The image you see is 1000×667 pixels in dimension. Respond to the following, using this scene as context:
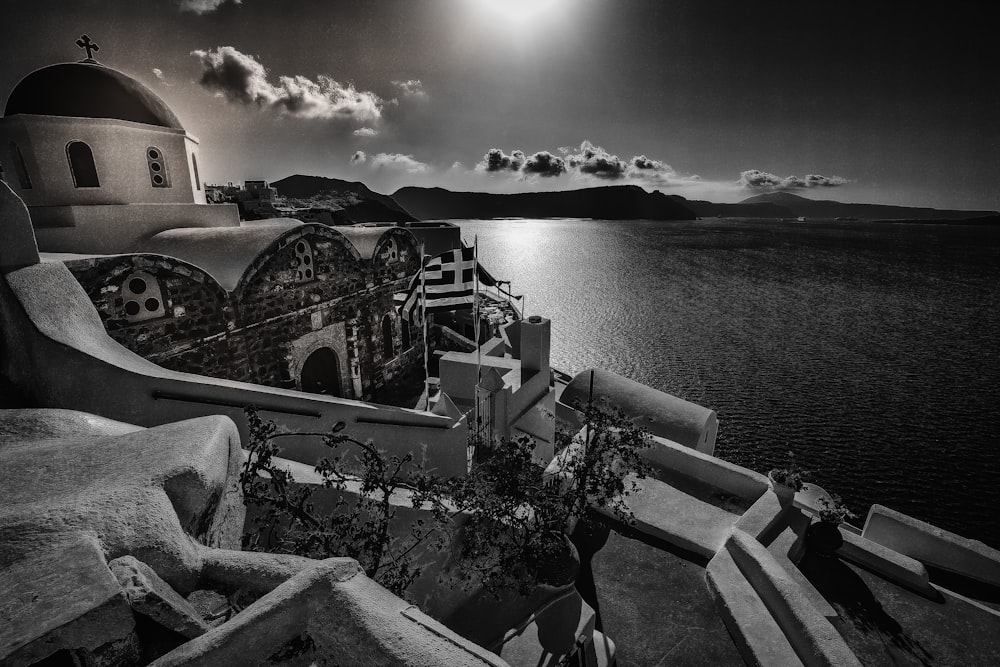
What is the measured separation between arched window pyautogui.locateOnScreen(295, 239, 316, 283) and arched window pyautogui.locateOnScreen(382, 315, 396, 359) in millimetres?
4253

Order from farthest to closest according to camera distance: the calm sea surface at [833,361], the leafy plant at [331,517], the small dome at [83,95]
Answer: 1. the calm sea surface at [833,361]
2. the small dome at [83,95]
3. the leafy plant at [331,517]

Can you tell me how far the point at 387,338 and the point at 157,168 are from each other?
33.2 ft

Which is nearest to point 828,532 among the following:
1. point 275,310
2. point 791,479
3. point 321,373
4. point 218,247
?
point 791,479

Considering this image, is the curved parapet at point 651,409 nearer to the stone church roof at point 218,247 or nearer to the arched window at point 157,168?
the stone church roof at point 218,247

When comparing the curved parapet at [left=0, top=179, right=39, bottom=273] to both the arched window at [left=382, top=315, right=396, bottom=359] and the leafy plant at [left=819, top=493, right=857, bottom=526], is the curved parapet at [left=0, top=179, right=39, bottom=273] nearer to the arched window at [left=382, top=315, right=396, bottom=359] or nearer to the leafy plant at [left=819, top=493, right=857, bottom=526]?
the arched window at [left=382, top=315, right=396, bottom=359]

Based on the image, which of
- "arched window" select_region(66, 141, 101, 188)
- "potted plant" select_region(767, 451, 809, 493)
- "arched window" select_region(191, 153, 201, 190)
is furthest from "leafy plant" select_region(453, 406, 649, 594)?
"arched window" select_region(191, 153, 201, 190)

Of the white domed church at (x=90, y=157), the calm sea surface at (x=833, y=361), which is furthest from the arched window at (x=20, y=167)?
the calm sea surface at (x=833, y=361)

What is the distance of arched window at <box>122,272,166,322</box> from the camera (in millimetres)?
10219

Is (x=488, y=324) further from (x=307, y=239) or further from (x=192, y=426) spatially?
(x=192, y=426)

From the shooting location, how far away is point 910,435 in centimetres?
2531

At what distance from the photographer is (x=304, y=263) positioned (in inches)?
573

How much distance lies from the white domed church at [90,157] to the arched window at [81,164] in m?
0.02

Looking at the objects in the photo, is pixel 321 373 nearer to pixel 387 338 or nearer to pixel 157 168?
pixel 387 338

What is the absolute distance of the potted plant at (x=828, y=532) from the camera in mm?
8438
